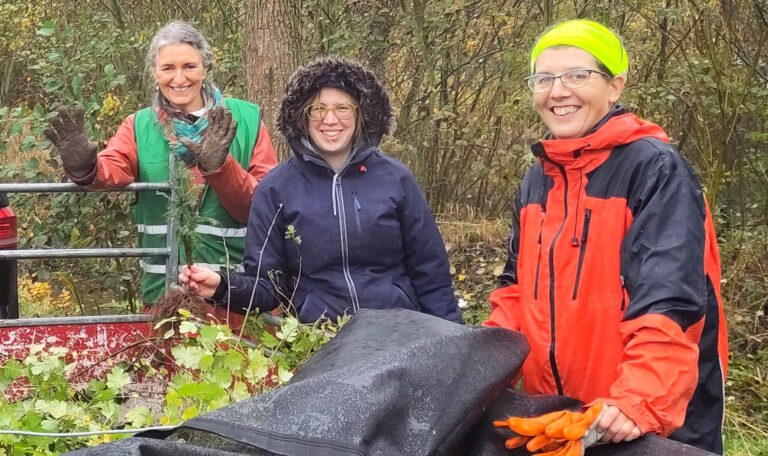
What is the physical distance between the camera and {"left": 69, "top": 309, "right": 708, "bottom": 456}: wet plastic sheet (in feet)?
5.50

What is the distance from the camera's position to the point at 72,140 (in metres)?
3.53

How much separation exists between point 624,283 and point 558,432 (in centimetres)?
54

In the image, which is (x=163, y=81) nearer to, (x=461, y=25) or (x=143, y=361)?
(x=143, y=361)

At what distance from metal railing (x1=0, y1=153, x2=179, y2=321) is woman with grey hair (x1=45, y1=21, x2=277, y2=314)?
0.15 feet

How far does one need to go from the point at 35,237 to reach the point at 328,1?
4095 mm

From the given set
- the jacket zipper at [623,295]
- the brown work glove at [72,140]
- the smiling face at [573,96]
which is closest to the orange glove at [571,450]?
the jacket zipper at [623,295]

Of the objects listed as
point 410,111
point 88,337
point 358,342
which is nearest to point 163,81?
point 88,337

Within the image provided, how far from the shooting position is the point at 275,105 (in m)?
5.42

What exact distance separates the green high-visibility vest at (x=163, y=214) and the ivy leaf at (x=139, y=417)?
112 centimetres

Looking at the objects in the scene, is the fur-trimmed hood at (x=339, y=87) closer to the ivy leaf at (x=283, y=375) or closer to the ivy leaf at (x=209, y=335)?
the ivy leaf at (x=209, y=335)

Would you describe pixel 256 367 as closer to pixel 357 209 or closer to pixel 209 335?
pixel 209 335

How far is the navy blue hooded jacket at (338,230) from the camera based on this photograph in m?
3.35

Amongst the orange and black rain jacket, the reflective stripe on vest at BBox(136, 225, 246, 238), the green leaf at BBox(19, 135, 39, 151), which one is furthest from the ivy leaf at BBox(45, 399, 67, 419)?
the green leaf at BBox(19, 135, 39, 151)

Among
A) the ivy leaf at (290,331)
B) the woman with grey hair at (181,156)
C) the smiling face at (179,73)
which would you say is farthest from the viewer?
the smiling face at (179,73)
